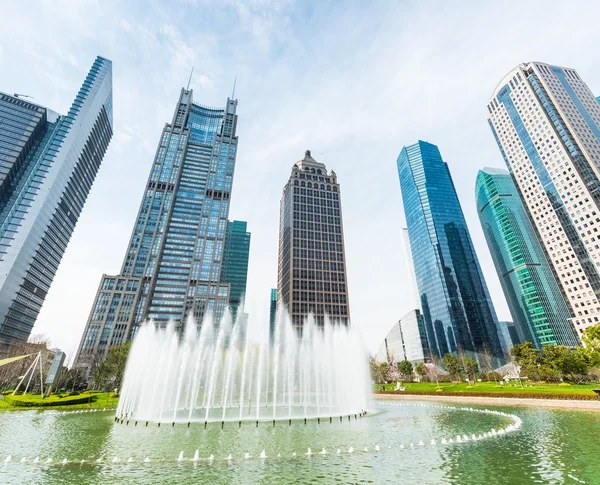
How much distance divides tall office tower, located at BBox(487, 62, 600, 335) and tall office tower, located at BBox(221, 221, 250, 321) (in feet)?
471

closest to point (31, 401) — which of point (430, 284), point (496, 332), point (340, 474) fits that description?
point (340, 474)

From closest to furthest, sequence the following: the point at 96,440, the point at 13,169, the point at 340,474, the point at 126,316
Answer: the point at 340,474
the point at 96,440
the point at 126,316
the point at 13,169

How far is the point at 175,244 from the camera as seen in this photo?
434ft

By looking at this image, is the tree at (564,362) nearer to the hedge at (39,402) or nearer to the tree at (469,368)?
the tree at (469,368)

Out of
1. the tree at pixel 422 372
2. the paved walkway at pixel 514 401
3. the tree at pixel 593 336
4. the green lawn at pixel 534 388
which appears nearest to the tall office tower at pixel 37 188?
the paved walkway at pixel 514 401

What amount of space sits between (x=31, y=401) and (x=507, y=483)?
4802 cm

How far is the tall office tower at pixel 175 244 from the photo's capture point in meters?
112

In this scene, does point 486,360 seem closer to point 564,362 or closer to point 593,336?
point 564,362

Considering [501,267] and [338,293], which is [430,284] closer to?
[501,267]

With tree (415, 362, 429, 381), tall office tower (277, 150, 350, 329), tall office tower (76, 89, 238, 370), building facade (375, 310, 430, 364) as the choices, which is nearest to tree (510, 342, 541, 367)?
tree (415, 362, 429, 381)

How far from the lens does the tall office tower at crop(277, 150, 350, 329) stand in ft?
360

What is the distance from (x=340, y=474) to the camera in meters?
12.4

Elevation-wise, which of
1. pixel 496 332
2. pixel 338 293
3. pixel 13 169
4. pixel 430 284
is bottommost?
pixel 496 332

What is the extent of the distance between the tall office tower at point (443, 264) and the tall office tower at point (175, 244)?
10219 cm
